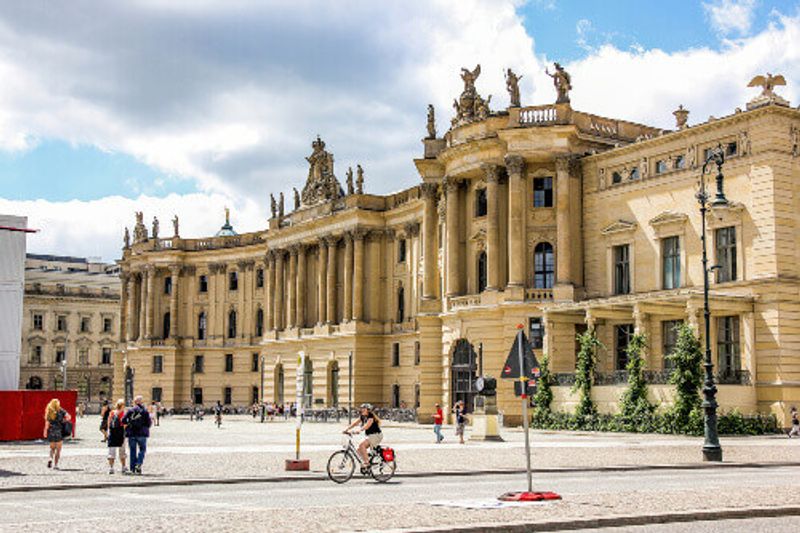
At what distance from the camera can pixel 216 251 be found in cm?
11194

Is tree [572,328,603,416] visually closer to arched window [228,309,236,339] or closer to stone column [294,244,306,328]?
stone column [294,244,306,328]

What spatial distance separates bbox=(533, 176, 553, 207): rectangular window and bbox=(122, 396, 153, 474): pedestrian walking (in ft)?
125

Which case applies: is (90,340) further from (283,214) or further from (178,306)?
(283,214)

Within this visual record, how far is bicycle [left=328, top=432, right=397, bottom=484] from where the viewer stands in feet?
82.1

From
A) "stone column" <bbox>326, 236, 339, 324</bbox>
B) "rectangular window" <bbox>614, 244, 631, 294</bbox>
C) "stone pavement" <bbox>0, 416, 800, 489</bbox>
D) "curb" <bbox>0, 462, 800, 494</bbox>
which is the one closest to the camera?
"curb" <bbox>0, 462, 800, 494</bbox>

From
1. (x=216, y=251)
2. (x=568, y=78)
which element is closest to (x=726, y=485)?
(x=568, y=78)

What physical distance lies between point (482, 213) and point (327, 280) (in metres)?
29.2

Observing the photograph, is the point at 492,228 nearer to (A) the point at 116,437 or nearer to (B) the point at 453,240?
(B) the point at 453,240

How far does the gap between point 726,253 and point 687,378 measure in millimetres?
8030

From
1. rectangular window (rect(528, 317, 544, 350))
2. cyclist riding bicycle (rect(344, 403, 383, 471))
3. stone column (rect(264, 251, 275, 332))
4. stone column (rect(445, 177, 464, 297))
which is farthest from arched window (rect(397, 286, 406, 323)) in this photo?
cyclist riding bicycle (rect(344, 403, 383, 471))

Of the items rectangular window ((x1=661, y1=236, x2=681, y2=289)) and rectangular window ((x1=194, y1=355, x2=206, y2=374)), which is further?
rectangular window ((x1=194, y1=355, x2=206, y2=374))

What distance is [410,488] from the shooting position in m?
23.1

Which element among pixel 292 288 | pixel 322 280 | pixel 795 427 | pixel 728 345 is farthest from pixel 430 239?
pixel 795 427

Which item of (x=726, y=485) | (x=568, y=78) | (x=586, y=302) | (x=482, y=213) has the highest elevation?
(x=568, y=78)
